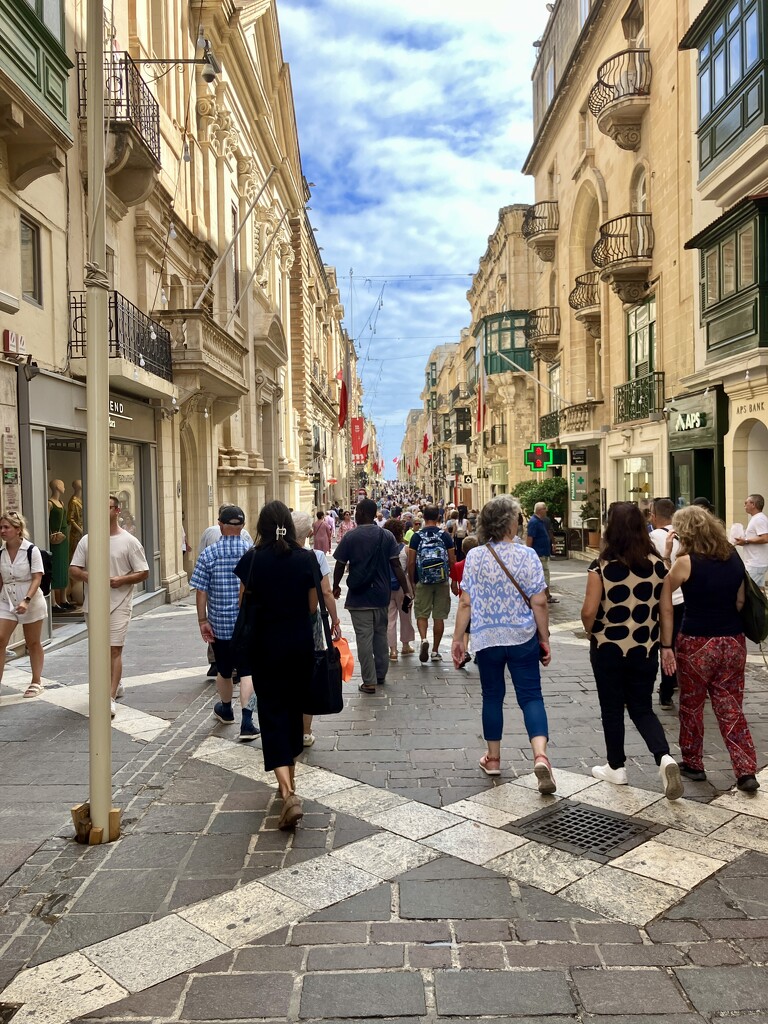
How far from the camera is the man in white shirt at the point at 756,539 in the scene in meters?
10.7

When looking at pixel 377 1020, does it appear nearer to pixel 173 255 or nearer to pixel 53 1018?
pixel 53 1018

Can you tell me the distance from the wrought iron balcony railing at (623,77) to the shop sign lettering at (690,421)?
8268mm

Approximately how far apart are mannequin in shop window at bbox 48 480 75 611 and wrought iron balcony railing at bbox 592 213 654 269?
1479 centimetres

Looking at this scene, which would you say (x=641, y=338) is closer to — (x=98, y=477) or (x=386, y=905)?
(x=98, y=477)

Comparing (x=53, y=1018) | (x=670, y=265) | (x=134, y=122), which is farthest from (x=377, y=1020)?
(x=670, y=265)

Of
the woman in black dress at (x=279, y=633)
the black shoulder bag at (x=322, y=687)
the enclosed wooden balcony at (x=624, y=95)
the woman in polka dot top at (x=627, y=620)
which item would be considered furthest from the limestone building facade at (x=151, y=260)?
the enclosed wooden balcony at (x=624, y=95)

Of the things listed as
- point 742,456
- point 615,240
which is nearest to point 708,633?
A: point 742,456

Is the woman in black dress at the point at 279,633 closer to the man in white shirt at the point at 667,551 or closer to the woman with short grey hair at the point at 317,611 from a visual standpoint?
the woman with short grey hair at the point at 317,611

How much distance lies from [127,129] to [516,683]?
417 inches

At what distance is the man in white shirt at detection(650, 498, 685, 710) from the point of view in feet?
23.2

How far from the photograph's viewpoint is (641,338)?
70.1 feet

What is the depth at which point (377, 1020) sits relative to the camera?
291 cm

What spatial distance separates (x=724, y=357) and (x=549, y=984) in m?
14.2

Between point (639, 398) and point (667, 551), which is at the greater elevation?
point (639, 398)
